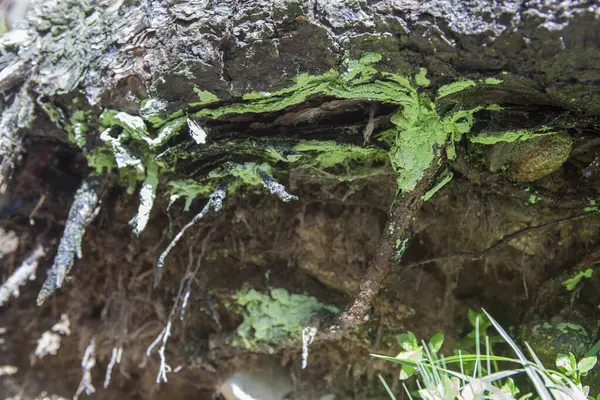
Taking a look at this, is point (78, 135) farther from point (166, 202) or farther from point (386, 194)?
point (386, 194)

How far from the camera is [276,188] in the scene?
2.92 feet

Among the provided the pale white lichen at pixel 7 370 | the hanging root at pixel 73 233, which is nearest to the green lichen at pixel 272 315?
the hanging root at pixel 73 233

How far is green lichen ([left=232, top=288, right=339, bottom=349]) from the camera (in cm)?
120

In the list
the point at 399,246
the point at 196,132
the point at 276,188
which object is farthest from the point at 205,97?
the point at 399,246

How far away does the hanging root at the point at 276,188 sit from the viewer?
2.86 feet

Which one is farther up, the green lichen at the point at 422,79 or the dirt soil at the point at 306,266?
the green lichen at the point at 422,79

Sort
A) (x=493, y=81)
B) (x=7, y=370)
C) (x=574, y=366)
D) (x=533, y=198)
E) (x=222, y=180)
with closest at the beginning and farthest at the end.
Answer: (x=493, y=81) → (x=574, y=366) → (x=533, y=198) → (x=222, y=180) → (x=7, y=370)

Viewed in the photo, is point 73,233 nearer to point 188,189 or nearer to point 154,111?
point 188,189

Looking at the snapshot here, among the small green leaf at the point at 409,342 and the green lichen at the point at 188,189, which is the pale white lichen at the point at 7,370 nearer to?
the green lichen at the point at 188,189

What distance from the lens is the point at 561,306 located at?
1029 millimetres

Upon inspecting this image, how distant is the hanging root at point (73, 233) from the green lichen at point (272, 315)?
425 millimetres

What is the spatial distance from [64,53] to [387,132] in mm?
715

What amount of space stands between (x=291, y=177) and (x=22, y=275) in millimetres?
806

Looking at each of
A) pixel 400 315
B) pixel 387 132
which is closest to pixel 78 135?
pixel 387 132
